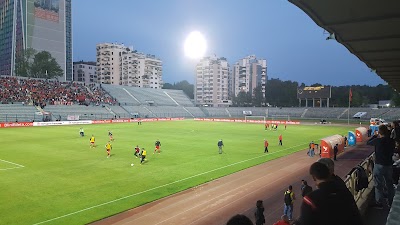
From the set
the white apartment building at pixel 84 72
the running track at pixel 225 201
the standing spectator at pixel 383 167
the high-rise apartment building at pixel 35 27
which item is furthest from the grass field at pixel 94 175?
the white apartment building at pixel 84 72

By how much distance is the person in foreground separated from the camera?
3.62 m

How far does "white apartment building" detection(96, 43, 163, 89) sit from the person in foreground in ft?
575

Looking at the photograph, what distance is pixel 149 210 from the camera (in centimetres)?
1527

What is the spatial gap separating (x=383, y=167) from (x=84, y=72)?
8025 inches

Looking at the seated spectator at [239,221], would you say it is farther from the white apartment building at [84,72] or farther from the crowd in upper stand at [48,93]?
the white apartment building at [84,72]

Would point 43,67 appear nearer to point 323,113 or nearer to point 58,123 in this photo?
point 58,123

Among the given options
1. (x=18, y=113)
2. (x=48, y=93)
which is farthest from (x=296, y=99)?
(x=18, y=113)

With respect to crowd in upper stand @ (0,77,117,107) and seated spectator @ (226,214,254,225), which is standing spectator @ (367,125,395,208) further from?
crowd in upper stand @ (0,77,117,107)

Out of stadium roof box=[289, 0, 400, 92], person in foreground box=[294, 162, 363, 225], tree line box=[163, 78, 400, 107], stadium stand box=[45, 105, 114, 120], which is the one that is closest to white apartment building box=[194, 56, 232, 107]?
tree line box=[163, 78, 400, 107]

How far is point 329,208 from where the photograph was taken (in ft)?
11.9

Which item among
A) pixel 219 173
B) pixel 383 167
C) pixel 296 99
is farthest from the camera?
pixel 296 99

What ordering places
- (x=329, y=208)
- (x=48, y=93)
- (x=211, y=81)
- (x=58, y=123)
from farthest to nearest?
(x=211, y=81) < (x=48, y=93) < (x=58, y=123) < (x=329, y=208)

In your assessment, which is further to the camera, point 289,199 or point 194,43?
point 194,43

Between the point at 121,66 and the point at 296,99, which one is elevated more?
the point at 121,66
